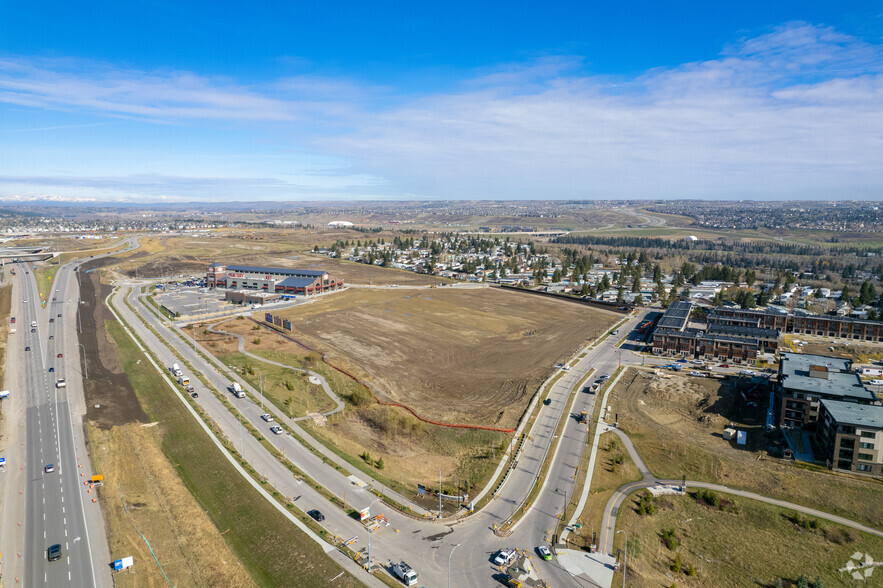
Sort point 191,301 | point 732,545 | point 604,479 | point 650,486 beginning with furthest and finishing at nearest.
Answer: point 191,301
point 604,479
point 650,486
point 732,545

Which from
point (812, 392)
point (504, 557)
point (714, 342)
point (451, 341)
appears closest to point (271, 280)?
point (451, 341)

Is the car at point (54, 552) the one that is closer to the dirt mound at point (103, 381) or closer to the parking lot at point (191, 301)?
the dirt mound at point (103, 381)

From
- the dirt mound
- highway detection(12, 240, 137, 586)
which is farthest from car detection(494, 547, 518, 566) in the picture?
the dirt mound

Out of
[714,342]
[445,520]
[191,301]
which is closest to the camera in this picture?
[445,520]

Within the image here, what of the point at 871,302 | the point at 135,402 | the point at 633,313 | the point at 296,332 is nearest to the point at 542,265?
the point at 633,313

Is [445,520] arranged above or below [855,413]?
below

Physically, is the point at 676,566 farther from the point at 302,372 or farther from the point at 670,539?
the point at 302,372

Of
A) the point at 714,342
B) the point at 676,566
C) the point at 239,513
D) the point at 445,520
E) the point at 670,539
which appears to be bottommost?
the point at 676,566
